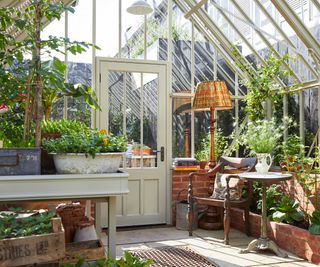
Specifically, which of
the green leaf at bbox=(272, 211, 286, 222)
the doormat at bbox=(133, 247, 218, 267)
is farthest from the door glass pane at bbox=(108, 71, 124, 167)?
the green leaf at bbox=(272, 211, 286, 222)

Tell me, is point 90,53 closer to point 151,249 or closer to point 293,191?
point 151,249

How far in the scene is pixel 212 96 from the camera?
4.79 metres

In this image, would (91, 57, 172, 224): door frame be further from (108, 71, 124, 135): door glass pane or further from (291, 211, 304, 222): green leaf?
(291, 211, 304, 222): green leaf

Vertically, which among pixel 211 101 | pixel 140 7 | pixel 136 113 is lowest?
pixel 136 113

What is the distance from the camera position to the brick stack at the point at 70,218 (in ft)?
7.89

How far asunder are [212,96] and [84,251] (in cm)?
305

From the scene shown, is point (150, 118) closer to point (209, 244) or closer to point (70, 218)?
point (209, 244)

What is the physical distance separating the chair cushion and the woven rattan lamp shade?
0.86m

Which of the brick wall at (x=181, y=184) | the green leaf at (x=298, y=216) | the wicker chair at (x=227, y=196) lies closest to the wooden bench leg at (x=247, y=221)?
the wicker chair at (x=227, y=196)

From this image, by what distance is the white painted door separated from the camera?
4992mm

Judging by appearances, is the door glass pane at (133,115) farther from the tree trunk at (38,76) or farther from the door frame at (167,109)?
the tree trunk at (38,76)

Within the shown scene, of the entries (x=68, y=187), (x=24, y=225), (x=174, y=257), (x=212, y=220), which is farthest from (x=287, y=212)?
(x=24, y=225)

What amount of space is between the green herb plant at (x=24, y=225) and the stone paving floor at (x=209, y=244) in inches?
80.0

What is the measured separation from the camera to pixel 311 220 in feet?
11.8
